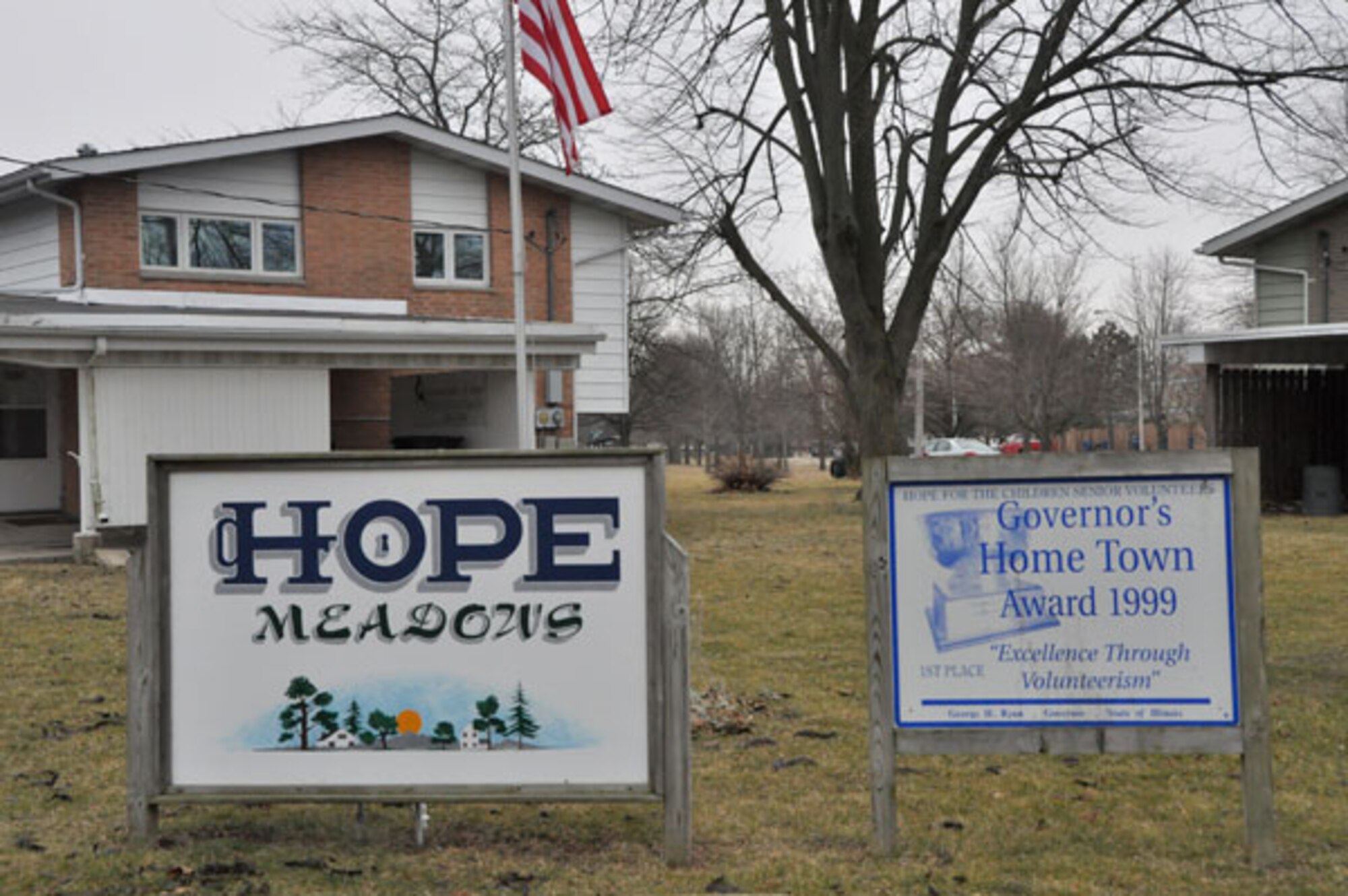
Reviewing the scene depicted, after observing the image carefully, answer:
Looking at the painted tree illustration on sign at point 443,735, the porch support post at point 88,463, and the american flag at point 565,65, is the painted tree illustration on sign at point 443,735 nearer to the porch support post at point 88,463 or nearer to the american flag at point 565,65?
the american flag at point 565,65

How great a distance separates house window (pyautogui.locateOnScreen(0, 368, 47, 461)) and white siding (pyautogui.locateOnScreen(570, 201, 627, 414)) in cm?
862

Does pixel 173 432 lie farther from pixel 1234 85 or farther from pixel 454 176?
pixel 1234 85

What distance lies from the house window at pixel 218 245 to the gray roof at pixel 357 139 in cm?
92

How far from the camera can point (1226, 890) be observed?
4797 millimetres

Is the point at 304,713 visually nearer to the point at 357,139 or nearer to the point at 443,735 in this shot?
the point at 443,735

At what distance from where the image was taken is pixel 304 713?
17.2 feet

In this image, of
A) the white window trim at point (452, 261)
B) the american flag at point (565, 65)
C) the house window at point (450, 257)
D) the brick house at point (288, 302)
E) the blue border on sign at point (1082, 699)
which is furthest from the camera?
the house window at point (450, 257)

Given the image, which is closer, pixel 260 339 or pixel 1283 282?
pixel 260 339

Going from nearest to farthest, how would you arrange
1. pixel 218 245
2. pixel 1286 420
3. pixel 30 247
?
pixel 218 245
pixel 30 247
pixel 1286 420

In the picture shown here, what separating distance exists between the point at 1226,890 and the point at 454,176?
2045cm

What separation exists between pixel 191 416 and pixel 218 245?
4842mm

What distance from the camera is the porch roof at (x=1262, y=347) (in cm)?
2284

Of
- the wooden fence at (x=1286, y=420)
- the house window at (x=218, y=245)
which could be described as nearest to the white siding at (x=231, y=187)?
the house window at (x=218, y=245)

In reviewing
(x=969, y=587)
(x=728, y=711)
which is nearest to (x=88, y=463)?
(x=728, y=711)
